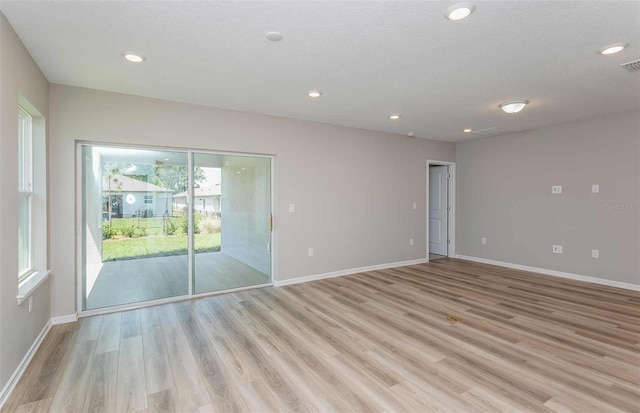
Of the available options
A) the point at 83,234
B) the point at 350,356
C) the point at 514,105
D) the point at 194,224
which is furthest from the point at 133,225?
the point at 514,105

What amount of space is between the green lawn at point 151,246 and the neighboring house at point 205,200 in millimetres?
356

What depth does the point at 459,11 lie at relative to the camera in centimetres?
213

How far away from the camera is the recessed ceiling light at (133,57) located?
2752mm

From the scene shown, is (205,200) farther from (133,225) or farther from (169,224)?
(133,225)

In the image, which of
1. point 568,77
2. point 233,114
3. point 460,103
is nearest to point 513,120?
point 460,103

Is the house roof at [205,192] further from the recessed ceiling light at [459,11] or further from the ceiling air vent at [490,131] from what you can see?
the ceiling air vent at [490,131]

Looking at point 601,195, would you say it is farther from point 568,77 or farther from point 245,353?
point 245,353

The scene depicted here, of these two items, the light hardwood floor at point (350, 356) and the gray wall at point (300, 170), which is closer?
the light hardwood floor at point (350, 356)

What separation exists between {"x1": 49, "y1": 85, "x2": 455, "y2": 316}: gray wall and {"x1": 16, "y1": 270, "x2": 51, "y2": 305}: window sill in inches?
13.4

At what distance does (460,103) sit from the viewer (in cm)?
416

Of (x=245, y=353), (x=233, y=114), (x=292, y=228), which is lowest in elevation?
(x=245, y=353)

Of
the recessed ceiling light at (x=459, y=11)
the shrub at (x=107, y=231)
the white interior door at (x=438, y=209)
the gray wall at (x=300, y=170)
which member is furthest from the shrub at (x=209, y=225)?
the white interior door at (x=438, y=209)

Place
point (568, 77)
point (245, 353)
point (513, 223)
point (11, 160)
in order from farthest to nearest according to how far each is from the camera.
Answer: point (513, 223) → point (568, 77) → point (245, 353) → point (11, 160)

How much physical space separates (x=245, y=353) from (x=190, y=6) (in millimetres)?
2643
